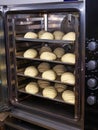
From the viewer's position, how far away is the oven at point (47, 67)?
1.12 metres

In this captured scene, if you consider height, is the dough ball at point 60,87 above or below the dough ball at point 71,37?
below

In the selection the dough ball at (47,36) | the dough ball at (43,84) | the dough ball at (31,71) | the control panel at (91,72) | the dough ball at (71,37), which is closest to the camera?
the control panel at (91,72)

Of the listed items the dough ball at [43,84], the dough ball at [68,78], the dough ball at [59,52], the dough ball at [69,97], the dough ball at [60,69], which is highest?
the dough ball at [59,52]

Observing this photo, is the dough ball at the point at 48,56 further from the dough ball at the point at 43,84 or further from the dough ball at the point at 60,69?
the dough ball at the point at 43,84

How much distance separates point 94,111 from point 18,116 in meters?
0.56

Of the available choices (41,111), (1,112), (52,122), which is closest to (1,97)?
(1,112)

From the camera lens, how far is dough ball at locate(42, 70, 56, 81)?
135 cm

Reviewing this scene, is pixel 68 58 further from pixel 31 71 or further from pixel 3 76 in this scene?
pixel 3 76

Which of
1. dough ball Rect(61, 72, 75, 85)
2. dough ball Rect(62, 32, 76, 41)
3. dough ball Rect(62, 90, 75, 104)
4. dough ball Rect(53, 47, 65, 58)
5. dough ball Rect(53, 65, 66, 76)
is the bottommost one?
dough ball Rect(62, 90, 75, 104)

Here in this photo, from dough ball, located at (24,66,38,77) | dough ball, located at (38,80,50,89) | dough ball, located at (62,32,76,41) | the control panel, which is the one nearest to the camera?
the control panel

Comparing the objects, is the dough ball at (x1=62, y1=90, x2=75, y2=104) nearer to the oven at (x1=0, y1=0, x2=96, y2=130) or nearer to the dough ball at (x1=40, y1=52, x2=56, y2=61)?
the oven at (x1=0, y1=0, x2=96, y2=130)

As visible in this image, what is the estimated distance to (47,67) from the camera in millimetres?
1494

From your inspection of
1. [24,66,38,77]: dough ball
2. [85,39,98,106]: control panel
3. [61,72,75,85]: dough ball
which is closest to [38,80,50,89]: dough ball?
[24,66,38,77]: dough ball

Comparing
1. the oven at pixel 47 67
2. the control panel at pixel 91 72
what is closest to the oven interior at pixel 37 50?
the oven at pixel 47 67
